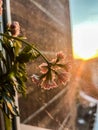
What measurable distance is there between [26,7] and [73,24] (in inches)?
14.9

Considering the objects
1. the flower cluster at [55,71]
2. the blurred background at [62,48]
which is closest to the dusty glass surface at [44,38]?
the blurred background at [62,48]

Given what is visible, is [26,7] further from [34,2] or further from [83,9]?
[83,9]

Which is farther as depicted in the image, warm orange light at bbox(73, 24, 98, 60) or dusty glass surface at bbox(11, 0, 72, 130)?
warm orange light at bbox(73, 24, 98, 60)

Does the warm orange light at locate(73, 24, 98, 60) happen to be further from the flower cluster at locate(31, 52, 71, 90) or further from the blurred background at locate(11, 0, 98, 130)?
the flower cluster at locate(31, 52, 71, 90)

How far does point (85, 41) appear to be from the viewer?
1.69 metres

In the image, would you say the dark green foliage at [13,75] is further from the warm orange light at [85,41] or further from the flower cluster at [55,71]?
the warm orange light at [85,41]

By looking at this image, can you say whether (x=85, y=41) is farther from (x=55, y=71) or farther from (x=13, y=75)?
(x=13, y=75)

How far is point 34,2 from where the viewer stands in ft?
5.40

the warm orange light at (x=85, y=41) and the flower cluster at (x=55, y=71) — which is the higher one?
the warm orange light at (x=85, y=41)

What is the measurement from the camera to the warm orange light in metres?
1.64

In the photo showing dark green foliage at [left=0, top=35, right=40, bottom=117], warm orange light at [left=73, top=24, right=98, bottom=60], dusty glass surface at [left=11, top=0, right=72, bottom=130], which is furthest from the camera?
warm orange light at [left=73, top=24, right=98, bottom=60]

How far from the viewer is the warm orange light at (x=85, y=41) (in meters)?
1.64

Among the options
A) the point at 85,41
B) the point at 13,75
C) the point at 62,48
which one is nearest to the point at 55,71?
the point at 13,75

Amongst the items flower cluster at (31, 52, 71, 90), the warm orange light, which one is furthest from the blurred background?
flower cluster at (31, 52, 71, 90)
